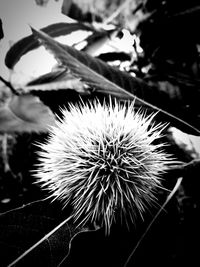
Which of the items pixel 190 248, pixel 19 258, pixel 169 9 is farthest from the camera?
pixel 169 9

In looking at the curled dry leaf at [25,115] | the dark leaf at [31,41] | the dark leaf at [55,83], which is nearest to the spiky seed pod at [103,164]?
the curled dry leaf at [25,115]

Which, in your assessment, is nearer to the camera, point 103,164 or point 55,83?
point 103,164

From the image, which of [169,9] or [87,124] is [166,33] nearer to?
[169,9]

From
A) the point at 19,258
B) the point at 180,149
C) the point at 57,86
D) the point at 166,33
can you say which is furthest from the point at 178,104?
the point at 19,258

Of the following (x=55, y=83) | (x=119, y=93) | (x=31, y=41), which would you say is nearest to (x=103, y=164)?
(x=119, y=93)

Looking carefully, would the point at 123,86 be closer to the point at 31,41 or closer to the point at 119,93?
the point at 119,93

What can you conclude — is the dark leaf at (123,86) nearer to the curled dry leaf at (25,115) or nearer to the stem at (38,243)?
the curled dry leaf at (25,115)

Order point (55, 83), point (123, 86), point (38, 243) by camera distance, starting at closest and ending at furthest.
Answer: point (38, 243) → point (123, 86) → point (55, 83)
